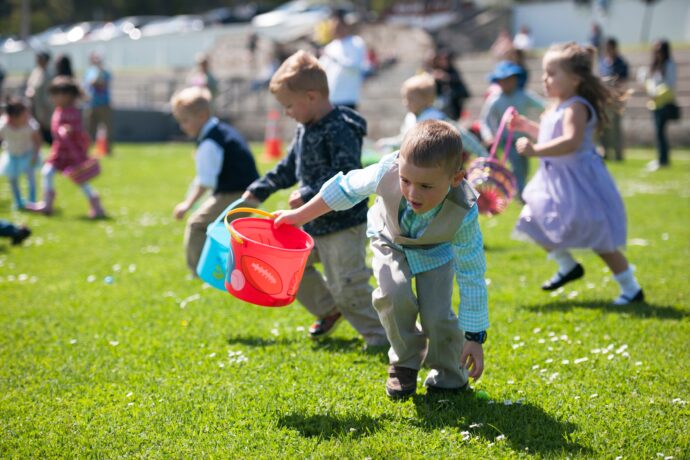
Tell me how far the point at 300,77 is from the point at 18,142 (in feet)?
24.8

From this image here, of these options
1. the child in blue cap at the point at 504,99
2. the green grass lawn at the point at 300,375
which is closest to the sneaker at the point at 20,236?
the green grass lawn at the point at 300,375

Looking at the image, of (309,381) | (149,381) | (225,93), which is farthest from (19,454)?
(225,93)

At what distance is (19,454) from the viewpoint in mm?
3215

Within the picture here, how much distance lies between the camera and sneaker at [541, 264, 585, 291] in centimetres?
565

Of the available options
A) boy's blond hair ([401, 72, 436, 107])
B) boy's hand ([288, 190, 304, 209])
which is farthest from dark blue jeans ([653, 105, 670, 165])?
boy's hand ([288, 190, 304, 209])

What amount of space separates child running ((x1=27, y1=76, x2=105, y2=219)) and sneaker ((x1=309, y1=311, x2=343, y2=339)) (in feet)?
19.5

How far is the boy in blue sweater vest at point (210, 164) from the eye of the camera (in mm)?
5484

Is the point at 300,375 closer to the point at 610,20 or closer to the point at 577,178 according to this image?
the point at 577,178

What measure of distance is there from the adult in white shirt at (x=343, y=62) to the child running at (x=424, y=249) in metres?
6.61

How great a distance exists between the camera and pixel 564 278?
5.68 m

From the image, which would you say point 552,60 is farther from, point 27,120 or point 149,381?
point 27,120

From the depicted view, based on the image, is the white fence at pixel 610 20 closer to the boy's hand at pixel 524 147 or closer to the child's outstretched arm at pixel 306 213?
the boy's hand at pixel 524 147

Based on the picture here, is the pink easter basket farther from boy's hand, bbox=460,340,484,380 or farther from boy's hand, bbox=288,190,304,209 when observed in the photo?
boy's hand, bbox=460,340,484,380

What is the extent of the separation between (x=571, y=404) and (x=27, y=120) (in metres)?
9.06
